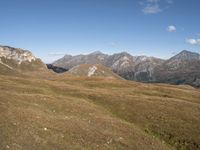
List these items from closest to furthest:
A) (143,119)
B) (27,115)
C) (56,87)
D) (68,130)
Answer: (68,130) → (27,115) → (143,119) → (56,87)

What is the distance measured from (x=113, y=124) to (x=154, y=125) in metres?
6.01

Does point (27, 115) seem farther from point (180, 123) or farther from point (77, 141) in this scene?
point (180, 123)

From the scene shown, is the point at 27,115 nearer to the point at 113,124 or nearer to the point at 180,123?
the point at 113,124

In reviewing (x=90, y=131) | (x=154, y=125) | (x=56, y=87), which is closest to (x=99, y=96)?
(x=56, y=87)

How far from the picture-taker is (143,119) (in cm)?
3731

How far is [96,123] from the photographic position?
3209 cm

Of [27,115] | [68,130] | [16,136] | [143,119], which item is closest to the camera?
[16,136]

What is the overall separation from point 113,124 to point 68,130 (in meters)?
7.38

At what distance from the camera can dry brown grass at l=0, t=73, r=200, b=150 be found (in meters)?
24.0

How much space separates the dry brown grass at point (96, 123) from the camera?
78.7 ft

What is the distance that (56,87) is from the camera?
5456 centimetres

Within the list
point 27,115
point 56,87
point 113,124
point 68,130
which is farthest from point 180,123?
point 56,87

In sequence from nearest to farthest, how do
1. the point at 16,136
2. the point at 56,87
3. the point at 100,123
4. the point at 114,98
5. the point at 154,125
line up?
the point at 16,136, the point at 100,123, the point at 154,125, the point at 114,98, the point at 56,87

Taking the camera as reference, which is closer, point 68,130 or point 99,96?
point 68,130
